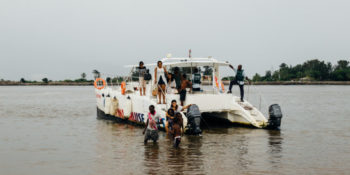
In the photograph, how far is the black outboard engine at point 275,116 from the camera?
15.1 meters

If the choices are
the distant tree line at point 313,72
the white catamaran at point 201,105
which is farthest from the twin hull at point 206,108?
the distant tree line at point 313,72

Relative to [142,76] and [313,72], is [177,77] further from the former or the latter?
[313,72]

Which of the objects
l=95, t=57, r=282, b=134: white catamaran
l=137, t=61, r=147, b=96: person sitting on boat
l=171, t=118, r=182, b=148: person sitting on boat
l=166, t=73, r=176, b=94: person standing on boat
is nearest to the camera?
l=171, t=118, r=182, b=148: person sitting on boat

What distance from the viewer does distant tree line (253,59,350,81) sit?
457 ft

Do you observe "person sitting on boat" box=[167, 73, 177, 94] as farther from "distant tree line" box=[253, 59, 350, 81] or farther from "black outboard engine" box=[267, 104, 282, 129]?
"distant tree line" box=[253, 59, 350, 81]

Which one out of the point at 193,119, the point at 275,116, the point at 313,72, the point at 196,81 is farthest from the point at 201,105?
the point at 313,72

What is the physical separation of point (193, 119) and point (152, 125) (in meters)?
1.90

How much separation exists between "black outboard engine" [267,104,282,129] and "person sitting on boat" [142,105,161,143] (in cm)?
496

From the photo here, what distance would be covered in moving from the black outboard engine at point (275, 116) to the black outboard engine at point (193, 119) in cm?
305

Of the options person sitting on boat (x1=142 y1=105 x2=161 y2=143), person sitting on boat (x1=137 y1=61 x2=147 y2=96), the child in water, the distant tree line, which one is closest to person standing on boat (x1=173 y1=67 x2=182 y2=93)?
person sitting on boat (x1=137 y1=61 x2=147 y2=96)

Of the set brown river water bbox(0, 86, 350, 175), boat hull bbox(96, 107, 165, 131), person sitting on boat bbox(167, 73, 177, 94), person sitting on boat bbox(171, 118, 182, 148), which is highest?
person sitting on boat bbox(167, 73, 177, 94)

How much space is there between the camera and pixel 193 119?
44.8 feet

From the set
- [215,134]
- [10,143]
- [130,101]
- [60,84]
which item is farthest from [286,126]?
[60,84]

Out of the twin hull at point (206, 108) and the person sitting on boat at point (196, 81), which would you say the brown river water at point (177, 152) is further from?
the person sitting on boat at point (196, 81)
